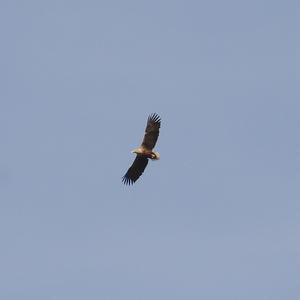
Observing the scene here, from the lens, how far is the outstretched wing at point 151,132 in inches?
3452

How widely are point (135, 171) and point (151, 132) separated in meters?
3.44

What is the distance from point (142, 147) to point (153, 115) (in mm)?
2145

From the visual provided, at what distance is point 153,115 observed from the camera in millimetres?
87812

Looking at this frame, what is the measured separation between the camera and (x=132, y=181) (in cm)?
8988

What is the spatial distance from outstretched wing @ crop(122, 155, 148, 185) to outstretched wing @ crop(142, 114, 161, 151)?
1761 millimetres

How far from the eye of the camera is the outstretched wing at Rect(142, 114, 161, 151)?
87.7 meters

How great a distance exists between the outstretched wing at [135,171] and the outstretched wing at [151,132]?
1.76 metres

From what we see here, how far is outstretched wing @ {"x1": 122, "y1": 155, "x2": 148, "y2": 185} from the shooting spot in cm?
8925

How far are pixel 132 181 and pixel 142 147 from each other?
3170 mm

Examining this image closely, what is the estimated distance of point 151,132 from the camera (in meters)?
87.7

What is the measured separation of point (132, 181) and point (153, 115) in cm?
489

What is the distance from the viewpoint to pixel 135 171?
8981 centimetres

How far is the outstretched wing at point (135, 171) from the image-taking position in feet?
293

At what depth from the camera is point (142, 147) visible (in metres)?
87.7
